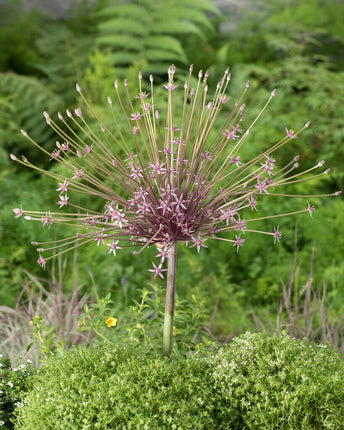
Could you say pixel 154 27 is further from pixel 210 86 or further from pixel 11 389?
pixel 11 389

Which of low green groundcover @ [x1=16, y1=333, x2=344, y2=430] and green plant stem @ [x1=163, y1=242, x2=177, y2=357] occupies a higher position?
green plant stem @ [x1=163, y1=242, x2=177, y2=357]

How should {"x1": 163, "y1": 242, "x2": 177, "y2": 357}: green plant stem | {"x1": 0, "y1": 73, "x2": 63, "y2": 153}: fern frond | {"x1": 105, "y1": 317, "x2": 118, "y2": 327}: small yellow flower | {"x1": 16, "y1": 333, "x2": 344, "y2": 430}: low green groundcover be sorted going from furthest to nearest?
{"x1": 0, "y1": 73, "x2": 63, "y2": 153}: fern frond
{"x1": 105, "y1": 317, "x2": 118, "y2": 327}: small yellow flower
{"x1": 163, "y1": 242, "x2": 177, "y2": 357}: green plant stem
{"x1": 16, "y1": 333, "x2": 344, "y2": 430}: low green groundcover

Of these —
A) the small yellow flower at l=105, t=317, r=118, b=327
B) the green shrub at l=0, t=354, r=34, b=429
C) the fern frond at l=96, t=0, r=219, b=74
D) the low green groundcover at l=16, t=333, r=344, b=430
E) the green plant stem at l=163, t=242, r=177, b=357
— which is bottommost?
the green shrub at l=0, t=354, r=34, b=429

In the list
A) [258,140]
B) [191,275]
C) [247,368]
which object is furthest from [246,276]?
[247,368]

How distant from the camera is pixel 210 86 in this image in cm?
556

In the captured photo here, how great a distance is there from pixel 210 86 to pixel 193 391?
4.18 metres

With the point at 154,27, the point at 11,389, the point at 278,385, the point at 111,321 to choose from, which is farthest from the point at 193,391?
the point at 154,27

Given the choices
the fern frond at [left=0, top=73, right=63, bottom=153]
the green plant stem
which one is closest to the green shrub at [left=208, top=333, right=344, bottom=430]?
the green plant stem

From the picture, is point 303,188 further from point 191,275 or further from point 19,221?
point 19,221

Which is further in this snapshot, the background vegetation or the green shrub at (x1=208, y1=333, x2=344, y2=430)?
the background vegetation

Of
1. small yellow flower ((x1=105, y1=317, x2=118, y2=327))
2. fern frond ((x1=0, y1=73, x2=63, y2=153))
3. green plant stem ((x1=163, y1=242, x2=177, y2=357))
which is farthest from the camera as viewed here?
fern frond ((x1=0, y1=73, x2=63, y2=153))

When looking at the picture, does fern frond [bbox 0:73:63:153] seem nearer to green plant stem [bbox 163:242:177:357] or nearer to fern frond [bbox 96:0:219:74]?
A: fern frond [bbox 96:0:219:74]

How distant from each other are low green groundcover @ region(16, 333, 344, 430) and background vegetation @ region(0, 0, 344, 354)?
0.52m

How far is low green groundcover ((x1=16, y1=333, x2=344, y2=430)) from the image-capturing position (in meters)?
1.88
